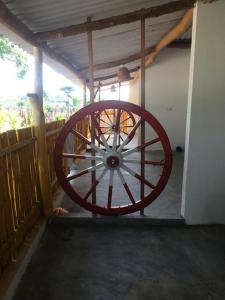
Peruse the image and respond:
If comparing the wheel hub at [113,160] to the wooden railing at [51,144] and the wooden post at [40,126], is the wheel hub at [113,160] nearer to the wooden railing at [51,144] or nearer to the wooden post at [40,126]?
the wooden post at [40,126]

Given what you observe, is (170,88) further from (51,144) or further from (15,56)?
(15,56)

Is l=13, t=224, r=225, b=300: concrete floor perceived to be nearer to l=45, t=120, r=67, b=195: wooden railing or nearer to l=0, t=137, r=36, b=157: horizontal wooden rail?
l=45, t=120, r=67, b=195: wooden railing

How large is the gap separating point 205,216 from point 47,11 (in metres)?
2.72

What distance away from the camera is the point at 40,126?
3.05 metres

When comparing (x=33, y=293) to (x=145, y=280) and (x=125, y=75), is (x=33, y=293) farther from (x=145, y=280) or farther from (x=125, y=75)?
(x=125, y=75)

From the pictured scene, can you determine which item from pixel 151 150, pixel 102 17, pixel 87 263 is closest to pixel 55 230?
pixel 87 263

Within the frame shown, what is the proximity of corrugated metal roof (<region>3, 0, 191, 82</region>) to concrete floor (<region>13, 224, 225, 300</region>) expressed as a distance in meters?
2.24

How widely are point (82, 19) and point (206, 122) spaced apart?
1747 millimetres

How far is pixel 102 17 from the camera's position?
302 centimetres

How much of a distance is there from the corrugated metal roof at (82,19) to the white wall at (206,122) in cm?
67

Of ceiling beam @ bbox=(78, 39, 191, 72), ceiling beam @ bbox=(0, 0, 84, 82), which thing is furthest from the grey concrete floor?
ceiling beam @ bbox=(78, 39, 191, 72)

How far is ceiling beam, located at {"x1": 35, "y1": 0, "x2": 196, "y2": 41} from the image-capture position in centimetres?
283

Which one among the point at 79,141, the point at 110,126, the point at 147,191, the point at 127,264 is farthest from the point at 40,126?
the point at 79,141

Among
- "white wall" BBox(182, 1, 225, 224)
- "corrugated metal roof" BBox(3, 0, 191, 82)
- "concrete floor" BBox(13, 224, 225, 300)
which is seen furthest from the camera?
"white wall" BBox(182, 1, 225, 224)
